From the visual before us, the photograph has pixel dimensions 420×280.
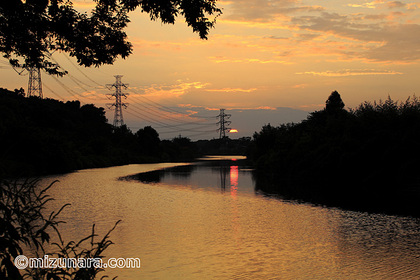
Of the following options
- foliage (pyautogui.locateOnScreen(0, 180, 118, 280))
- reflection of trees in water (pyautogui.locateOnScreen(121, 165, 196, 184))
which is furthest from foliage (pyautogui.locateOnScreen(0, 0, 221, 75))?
reflection of trees in water (pyautogui.locateOnScreen(121, 165, 196, 184))

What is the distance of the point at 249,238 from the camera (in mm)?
17625

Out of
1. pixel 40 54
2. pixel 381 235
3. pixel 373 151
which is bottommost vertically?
pixel 381 235

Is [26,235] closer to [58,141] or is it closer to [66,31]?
[66,31]

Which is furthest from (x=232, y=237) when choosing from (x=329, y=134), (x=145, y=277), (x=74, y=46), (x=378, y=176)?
(x=329, y=134)

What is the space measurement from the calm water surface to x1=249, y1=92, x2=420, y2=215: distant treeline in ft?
19.8

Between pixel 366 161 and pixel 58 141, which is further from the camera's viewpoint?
pixel 58 141

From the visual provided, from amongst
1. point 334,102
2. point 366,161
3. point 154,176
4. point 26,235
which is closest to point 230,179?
point 154,176

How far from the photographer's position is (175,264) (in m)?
13.6

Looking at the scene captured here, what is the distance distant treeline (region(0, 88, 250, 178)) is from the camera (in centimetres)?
5531

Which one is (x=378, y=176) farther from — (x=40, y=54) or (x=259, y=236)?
(x=40, y=54)

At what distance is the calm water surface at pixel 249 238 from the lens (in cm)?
1294

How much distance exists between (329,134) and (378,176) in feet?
32.2

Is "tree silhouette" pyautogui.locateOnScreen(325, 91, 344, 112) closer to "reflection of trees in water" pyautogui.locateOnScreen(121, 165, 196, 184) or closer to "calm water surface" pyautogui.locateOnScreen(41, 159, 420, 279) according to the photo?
"reflection of trees in water" pyautogui.locateOnScreen(121, 165, 196, 184)

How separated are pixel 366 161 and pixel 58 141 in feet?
154
